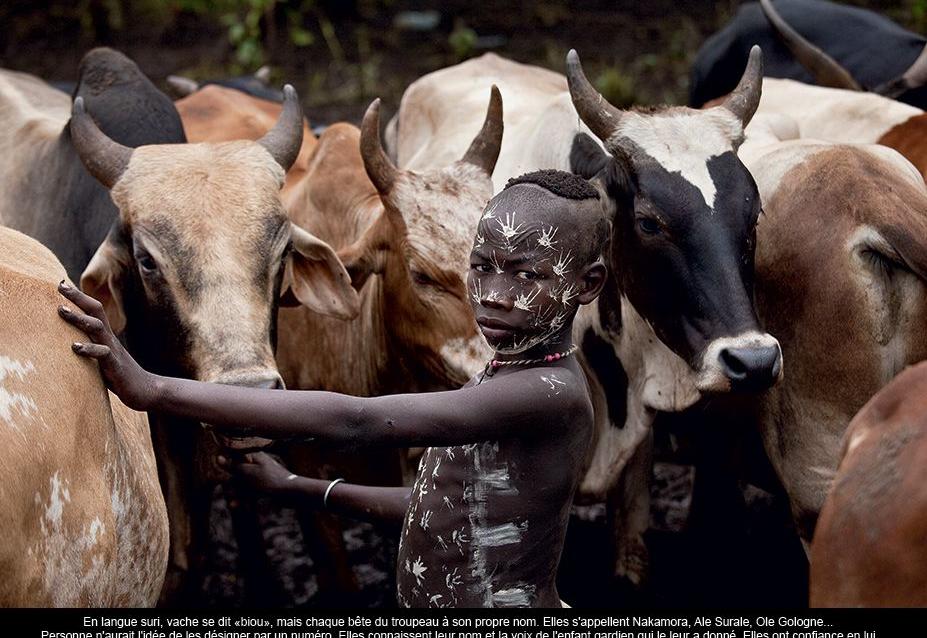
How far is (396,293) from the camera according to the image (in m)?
4.46

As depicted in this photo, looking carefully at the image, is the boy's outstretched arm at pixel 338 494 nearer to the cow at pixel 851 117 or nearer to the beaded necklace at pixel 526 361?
the beaded necklace at pixel 526 361

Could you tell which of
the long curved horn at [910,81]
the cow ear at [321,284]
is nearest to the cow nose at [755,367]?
the cow ear at [321,284]

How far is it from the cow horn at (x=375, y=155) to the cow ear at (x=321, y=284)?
272 mm

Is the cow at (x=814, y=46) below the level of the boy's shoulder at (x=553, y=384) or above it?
below

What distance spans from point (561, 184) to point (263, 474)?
1.17 metres

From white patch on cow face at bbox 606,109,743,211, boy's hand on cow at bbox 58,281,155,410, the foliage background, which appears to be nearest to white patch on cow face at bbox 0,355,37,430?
boy's hand on cow at bbox 58,281,155,410

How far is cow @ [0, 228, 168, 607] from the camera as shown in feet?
8.11

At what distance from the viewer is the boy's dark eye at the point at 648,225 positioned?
13.4ft

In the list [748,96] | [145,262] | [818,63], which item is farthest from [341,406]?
[818,63]

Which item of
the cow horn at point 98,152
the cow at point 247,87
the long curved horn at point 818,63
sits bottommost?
the cow at point 247,87

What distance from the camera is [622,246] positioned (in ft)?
14.0

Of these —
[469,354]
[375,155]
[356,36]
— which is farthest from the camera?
[356,36]

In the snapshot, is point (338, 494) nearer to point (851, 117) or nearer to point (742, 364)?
point (742, 364)

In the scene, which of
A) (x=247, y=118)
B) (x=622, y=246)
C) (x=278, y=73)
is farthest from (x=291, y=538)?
(x=278, y=73)
